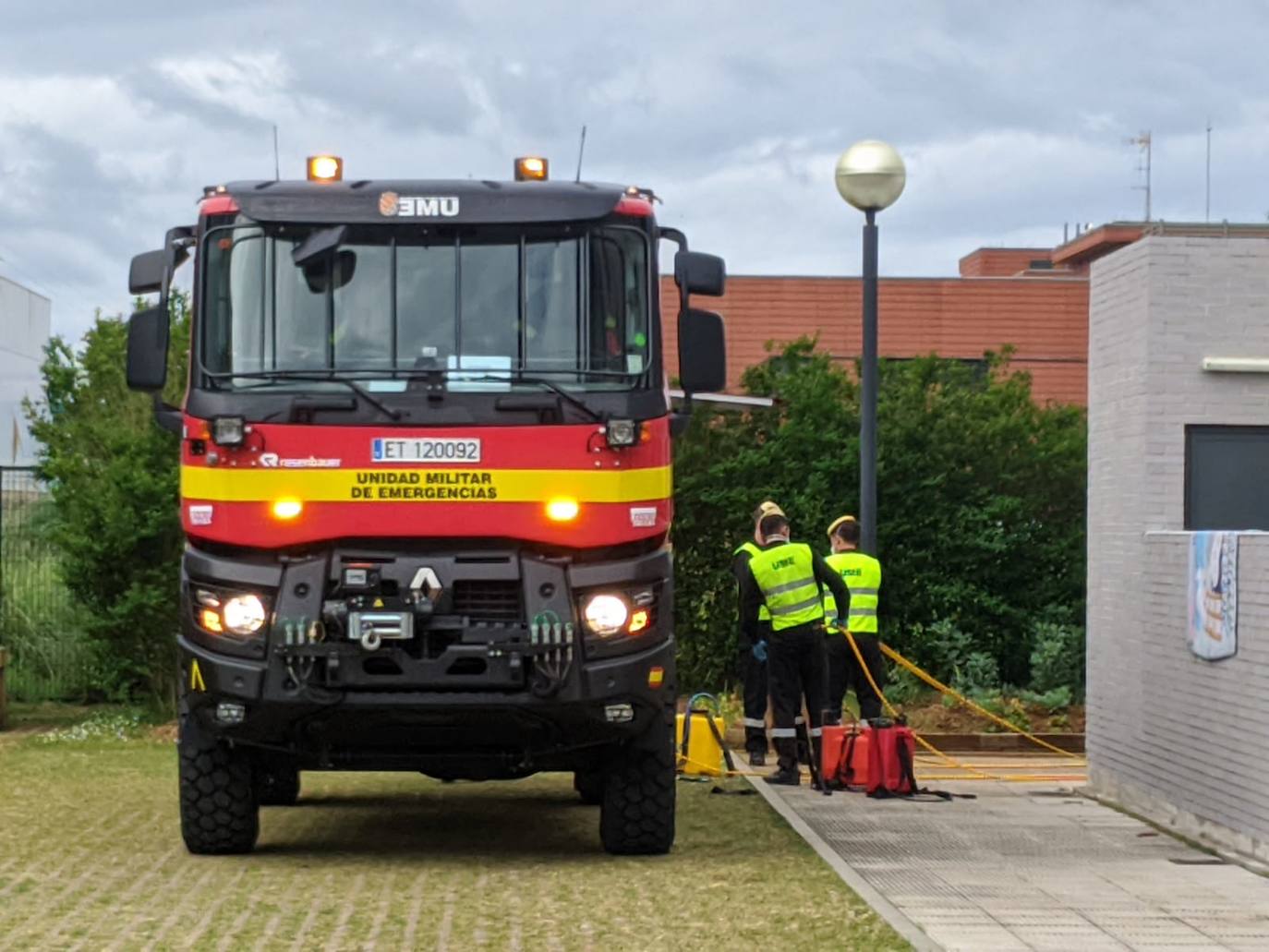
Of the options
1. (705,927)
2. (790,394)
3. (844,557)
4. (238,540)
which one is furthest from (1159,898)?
(790,394)

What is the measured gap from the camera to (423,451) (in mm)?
11125

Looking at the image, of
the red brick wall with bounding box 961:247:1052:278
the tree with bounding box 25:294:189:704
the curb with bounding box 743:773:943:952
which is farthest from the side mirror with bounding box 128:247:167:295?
the red brick wall with bounding box 961:247:1052:278

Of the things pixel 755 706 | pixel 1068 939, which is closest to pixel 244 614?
pixel 1068 939

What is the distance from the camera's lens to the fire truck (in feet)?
36.2

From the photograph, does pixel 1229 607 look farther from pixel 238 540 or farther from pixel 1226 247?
pixel 238 540

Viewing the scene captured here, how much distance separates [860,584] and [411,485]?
609 cm

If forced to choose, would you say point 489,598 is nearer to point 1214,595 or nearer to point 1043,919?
point 1043,919

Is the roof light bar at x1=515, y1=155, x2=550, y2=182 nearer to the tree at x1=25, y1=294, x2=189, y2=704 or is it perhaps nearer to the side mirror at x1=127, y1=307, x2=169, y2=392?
the side mirror at x1=127, y1=307, x2=169, y2=392

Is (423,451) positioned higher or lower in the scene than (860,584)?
higher

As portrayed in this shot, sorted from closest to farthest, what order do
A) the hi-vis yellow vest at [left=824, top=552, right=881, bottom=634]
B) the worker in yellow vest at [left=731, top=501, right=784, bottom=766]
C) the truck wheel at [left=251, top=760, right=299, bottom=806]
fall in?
the truck wheel at [left=251, top=760, right=299, bottom=806]
the worker in yellow vest at [left=731, top=501, right=784, bottom=766]
the hi-vis yellow vest at [left=824, top=552, right=881, bottom=634]

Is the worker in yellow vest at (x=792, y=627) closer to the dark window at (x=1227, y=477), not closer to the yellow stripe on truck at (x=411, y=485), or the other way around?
the dark window at (x=1227, y=477)

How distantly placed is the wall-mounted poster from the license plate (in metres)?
4.15

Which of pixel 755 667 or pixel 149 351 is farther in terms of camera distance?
pixel 755 667

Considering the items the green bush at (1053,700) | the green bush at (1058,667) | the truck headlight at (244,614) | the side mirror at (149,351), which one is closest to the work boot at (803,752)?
the green bush at (1053,700)
